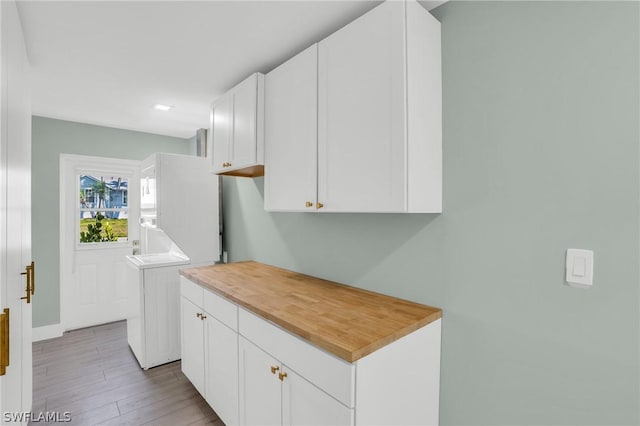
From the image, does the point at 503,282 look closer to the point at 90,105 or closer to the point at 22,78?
the point at 22,78

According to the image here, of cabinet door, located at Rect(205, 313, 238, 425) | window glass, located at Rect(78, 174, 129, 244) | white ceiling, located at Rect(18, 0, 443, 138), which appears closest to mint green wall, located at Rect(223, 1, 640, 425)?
white ceiling, located at Rect(18, 0, 443, 138)

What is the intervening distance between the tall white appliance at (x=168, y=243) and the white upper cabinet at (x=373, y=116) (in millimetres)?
1648

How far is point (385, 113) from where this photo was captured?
135 centimetres

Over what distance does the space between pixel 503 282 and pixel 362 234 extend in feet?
2.55

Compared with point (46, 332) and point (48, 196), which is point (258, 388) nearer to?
point (46, 332)

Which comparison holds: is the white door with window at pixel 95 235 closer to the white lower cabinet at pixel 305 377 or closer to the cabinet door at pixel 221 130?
the cabinet door at pixel 221 130

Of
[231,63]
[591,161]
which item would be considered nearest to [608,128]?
[591,161]

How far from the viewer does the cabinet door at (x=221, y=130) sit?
235cm

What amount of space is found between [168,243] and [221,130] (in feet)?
4.86

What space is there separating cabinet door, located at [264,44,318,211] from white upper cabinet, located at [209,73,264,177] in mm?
57

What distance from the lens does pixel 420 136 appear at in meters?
1.36

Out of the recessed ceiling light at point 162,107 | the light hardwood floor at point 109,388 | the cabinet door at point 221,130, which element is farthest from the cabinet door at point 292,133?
the light hardwood floor at point 109,388

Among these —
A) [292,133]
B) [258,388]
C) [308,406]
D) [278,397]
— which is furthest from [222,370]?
[292,133]

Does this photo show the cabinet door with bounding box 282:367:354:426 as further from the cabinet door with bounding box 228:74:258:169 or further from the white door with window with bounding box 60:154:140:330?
the white door with window with bounding box 60:154:140:330
